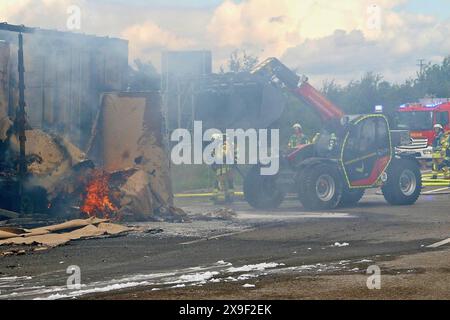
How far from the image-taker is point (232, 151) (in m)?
19.7

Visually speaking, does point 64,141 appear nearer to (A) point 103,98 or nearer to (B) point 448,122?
(A) point 103,98

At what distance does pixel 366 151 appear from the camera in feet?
59.7

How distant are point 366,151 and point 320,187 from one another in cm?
144

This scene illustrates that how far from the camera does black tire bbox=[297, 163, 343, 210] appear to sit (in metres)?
17.3

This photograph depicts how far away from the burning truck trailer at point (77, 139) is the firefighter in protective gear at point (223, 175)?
10.3 feet

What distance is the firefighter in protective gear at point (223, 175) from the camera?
773 inches

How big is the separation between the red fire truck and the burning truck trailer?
20645 millimetres

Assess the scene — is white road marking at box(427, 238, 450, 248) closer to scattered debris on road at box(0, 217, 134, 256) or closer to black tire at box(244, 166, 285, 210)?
scattered debris on road at box(0, 217, 134, 256)

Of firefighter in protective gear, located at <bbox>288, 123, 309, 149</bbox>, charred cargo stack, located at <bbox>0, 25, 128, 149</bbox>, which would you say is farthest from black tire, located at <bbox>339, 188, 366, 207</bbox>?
charred cargo stack, located at <bbox>0, 25, 128, 149</bbox>

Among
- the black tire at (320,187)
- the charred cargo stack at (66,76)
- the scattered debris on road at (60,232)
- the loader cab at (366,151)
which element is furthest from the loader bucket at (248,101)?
the scattered debris on road at (60,232)

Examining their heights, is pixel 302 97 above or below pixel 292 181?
above

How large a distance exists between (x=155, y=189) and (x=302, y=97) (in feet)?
15.4

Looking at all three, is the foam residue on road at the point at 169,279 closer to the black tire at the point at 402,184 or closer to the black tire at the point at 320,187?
the black tire at the point at 320,187
